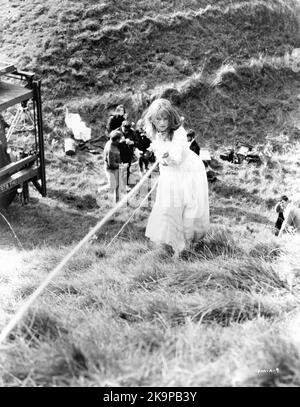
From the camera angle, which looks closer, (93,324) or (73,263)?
(93,324)

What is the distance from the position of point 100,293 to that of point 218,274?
3.21ft

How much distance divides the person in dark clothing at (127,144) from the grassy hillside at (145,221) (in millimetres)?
924

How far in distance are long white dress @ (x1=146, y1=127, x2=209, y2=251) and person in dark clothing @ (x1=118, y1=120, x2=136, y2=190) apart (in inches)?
202

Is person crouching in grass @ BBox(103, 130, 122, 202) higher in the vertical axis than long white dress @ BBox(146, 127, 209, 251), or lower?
lower

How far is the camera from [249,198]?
1116 cm

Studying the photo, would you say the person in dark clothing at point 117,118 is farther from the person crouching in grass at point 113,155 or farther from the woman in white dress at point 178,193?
the woman in white dress at point 178,193

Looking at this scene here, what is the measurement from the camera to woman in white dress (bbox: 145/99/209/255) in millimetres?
5367

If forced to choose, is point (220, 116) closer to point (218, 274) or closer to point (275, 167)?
point (275, 167)

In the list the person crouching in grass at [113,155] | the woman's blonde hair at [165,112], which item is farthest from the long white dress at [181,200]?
the person crouching in grass at [113,155]

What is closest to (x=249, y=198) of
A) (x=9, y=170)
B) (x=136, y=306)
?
(x=9, y=170)

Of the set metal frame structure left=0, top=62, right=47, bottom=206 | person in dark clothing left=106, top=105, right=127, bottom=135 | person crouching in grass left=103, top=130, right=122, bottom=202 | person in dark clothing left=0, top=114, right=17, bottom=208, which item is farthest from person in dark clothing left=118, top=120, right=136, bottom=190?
person in dark clothing left=0, top=114, right=17, bottom=208

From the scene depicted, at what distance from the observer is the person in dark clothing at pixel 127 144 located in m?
10.7

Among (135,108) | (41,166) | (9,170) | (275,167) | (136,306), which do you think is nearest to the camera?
(136,306)

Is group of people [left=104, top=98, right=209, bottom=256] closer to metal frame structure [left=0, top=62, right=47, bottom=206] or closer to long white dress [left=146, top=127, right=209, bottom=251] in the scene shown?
long white dress [left=146, top=127, right=209, bottom=251]
